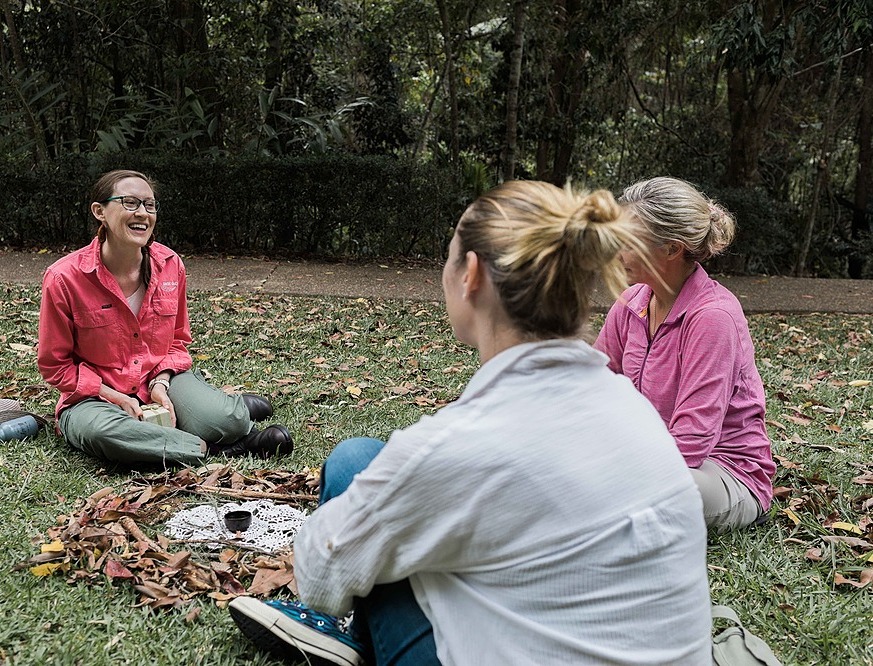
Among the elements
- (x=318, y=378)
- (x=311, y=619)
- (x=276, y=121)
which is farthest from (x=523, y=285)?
(x=276, y=121)

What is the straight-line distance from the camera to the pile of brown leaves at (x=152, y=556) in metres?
2.52

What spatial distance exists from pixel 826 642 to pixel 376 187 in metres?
7.72

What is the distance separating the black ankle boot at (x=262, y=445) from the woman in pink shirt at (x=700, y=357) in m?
1.66

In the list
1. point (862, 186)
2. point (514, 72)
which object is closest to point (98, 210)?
point (514, 72)

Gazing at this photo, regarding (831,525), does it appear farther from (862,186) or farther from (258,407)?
(862,186)

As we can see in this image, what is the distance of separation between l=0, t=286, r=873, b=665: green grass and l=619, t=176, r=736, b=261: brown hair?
42.6 inches

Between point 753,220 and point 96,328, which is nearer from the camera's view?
point 96,328

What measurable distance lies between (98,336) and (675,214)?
2560 mm

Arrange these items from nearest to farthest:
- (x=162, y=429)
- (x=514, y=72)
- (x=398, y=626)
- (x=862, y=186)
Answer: (x=398, y=626), (x=162, y=429), (x=514, y=72), (x=862, y=186)

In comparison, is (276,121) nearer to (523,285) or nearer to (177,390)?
(177,390)

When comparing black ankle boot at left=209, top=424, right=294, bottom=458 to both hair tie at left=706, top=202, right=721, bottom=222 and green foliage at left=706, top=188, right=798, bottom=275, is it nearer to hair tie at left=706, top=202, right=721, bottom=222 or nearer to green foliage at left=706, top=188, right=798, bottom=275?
hair tie at left=706, top=202, right=721, bottom=222

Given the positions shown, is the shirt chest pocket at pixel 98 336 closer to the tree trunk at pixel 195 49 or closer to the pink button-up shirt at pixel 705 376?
the pink button-up shirt at pixel 705 376

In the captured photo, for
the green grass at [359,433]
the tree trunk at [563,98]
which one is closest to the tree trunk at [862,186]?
the tree trunk at [563,98]

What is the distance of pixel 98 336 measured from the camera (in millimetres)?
3709
